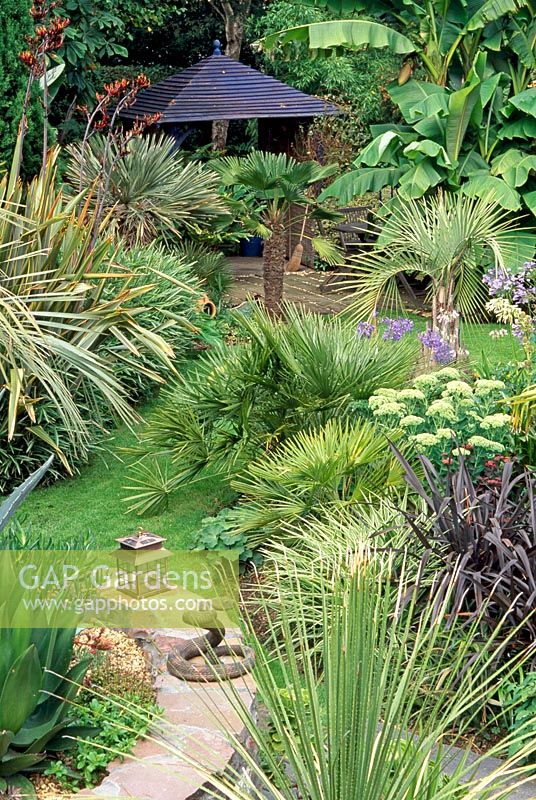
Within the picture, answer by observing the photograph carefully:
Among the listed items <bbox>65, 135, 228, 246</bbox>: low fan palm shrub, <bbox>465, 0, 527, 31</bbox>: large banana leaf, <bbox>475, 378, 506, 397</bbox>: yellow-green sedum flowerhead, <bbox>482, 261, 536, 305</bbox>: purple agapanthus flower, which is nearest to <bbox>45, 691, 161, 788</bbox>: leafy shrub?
<bbox>475, 378, 506, 397</bbox>: yellow-green sedum flowerhead

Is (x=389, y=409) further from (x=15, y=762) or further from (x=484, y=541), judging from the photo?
(x=15, y=762)

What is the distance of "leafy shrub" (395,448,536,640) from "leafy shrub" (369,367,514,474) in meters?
0.34

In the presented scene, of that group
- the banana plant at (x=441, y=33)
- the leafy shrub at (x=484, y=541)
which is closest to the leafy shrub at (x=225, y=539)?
the leafy shrub at (x=484, y=541)

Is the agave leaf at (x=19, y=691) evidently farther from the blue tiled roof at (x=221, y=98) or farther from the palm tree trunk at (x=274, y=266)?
the blue tiled roof at (x=221, y=98)

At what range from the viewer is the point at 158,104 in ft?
51.3

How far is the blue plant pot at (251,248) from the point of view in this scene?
1891 centimetres

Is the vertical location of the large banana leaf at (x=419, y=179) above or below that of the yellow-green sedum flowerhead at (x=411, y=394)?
above

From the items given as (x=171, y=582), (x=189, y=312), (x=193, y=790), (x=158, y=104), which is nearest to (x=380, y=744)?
(x=193, y=790)

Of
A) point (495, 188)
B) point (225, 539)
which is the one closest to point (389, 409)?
point (225, 539)

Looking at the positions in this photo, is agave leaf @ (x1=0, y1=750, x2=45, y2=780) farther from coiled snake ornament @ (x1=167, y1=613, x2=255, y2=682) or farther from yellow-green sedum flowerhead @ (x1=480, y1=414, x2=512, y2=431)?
yellow-green sedum flowerhead @ (x1=480, y1=414, x2=512, y2=431)

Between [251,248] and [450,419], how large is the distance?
543 inches

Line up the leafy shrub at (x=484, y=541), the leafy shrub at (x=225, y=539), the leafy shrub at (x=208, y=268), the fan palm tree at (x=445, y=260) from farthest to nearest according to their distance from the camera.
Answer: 1. the leafy shrub at (x=208, y=268)
2. the fan palm tree at (x=445, y=260)
3. the leafy shrub at (x=225, y=539)
4. the leafy shrub at (x=484, y=541)

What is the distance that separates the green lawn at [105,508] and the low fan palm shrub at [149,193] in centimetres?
393

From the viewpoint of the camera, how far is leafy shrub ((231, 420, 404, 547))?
5.76 metres
